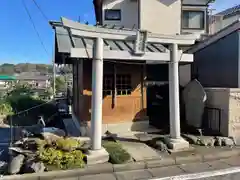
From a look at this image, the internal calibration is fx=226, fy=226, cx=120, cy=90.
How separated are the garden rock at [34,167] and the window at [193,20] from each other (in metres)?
14.0

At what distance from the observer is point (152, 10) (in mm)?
13625

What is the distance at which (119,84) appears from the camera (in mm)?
8969

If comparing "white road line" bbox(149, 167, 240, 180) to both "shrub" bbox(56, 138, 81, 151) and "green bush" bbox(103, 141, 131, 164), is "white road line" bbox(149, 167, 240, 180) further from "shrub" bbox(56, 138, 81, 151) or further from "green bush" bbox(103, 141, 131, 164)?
"shrub" bbox(56, 138, 81, 151)

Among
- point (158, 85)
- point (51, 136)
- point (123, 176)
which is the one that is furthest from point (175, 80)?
point (158, 85)

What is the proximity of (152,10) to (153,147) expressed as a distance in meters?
9.23

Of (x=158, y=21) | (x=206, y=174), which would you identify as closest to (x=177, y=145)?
(x=206, y=174)

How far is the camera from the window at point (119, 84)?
8758 mm

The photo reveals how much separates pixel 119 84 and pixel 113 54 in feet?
8.59

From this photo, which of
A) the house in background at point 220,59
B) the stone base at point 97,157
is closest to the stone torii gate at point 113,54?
the stone base at point 97,157

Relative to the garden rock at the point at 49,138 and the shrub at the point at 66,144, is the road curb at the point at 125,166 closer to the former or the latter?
the shrub at the point at 66,144

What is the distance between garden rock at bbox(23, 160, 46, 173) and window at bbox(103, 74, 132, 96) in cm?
390

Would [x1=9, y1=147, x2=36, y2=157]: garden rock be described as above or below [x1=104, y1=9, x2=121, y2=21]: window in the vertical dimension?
below

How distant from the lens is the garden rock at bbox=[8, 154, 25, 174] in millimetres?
5336

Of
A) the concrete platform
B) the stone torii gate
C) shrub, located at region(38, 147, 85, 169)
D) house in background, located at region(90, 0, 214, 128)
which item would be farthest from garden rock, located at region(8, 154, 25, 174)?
house in background, located at region(90, 0, 214, 128)
